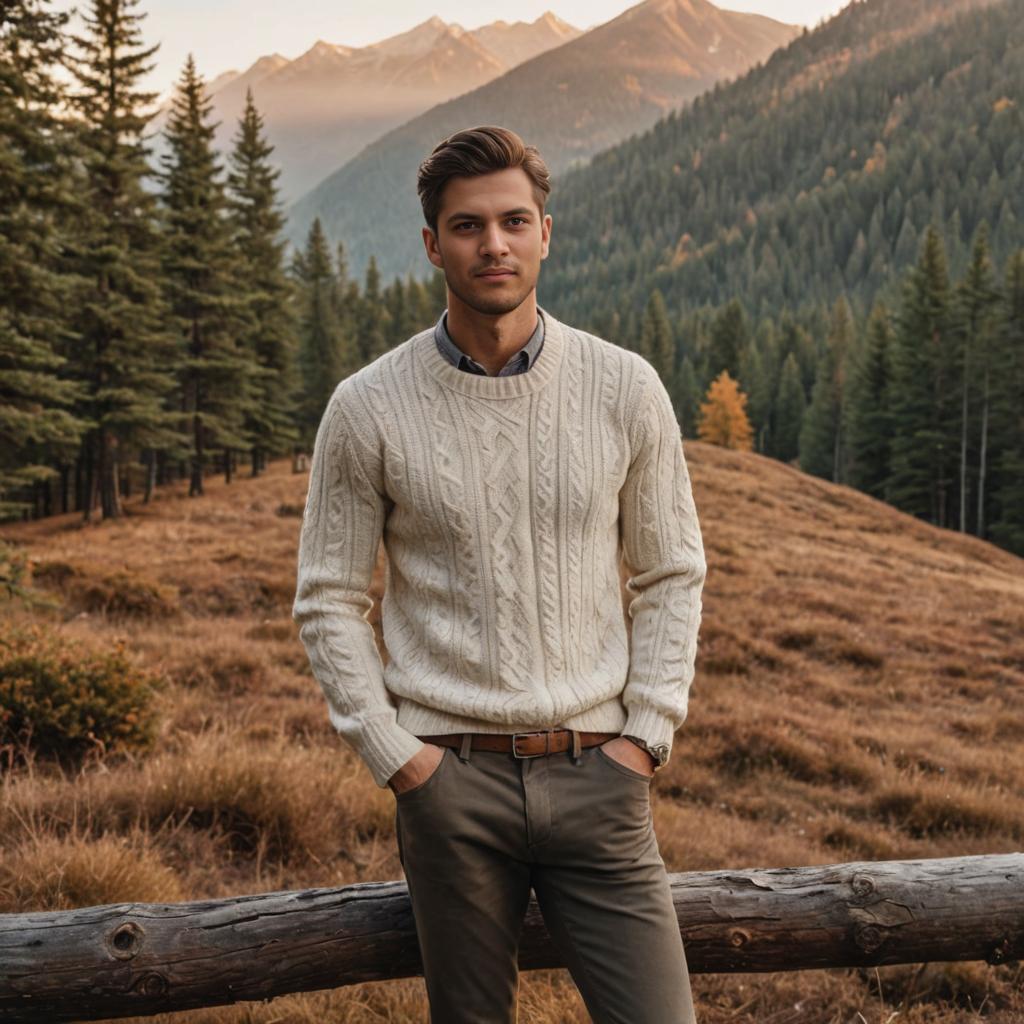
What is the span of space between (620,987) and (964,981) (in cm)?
274

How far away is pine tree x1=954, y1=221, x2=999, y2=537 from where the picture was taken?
1679 inches

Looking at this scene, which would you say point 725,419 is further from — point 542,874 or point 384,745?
point 384,745

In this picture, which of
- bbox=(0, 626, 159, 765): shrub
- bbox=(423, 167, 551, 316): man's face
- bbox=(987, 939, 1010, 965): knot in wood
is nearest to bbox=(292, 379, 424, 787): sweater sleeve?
bbox=(423, 167, 551, 316): man's face

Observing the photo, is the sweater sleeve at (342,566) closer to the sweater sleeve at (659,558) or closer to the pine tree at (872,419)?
the sweater sleeve at (659,558)

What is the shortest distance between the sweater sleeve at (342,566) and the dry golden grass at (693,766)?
168 centimetres

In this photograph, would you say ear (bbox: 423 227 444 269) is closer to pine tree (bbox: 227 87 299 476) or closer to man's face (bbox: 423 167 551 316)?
man's face (bbox: 423 167 551 316)

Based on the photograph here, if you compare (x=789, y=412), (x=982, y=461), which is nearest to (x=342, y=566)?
(x=982, y=461)

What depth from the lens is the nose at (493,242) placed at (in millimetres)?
2348

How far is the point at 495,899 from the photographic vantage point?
2385mm

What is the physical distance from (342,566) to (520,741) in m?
0.73

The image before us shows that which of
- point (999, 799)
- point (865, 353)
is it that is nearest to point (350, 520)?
point (999, 799)

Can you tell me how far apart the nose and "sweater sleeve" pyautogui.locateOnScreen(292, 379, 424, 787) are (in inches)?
22.6

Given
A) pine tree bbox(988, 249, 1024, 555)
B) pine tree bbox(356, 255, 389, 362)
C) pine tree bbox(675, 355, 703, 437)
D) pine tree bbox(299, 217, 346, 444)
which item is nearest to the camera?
pine tree bbox(988, 249, 1024, 555)

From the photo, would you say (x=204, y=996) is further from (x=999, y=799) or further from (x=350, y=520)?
(x=999, y=799)
